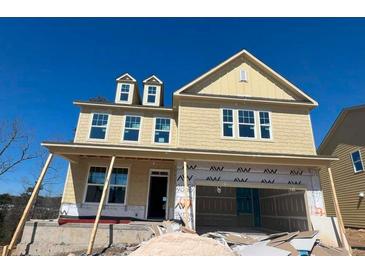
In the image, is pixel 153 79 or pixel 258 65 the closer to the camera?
pixel 258 65

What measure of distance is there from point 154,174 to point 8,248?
648cm

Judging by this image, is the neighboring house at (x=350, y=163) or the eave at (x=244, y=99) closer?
the eave at (x=244, y=99)

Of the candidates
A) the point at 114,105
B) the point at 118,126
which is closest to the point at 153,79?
the point at 114,105

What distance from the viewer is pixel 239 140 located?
11148mm

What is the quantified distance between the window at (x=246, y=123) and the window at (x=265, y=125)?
435 mm

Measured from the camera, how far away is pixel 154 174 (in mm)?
11922

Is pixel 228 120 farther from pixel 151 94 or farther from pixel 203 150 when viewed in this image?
pixel 151 94

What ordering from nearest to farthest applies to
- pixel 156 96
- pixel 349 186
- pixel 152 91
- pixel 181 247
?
pixel 181 247 < pixel 156 96 < pixel 152 91 < pixel 349 186

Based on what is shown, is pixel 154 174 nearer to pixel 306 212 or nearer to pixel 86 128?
pixel 86 128

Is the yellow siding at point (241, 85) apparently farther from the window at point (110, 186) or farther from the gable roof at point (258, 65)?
the window at point (110, 186)

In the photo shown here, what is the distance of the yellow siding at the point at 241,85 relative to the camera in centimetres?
1223

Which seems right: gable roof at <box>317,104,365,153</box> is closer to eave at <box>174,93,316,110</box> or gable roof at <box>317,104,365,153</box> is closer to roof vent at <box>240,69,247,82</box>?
eave at <box>174,93,316,110</box>

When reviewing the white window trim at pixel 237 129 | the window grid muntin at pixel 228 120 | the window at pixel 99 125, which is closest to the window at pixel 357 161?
the white window trim at pixel 237 129

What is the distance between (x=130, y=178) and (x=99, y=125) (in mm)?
3639
